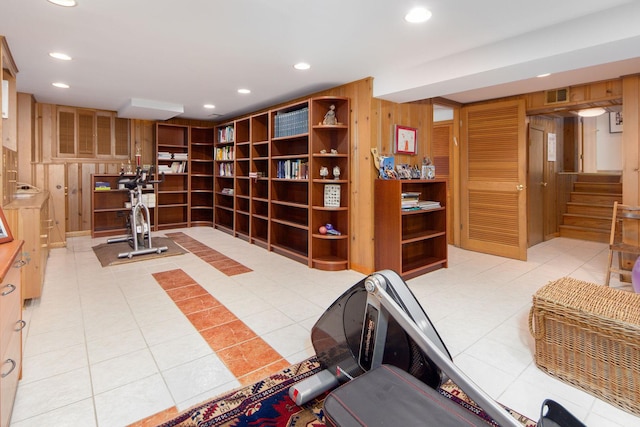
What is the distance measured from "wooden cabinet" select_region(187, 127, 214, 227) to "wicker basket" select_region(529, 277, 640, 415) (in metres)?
6.57

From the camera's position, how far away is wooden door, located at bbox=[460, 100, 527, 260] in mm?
4703

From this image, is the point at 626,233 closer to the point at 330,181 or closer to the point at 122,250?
the point at 330,181

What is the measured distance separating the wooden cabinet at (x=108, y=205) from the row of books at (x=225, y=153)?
148cm

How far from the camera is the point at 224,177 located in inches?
267

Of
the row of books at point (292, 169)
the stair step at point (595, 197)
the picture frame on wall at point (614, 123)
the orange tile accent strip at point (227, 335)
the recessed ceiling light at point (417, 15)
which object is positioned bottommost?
the orange tile accent strip at point (227, 335)

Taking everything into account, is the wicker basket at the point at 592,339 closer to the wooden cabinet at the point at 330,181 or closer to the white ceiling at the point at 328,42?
the white ceiling at the point at 328,42

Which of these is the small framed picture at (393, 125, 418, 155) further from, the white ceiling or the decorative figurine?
the decorative figurine

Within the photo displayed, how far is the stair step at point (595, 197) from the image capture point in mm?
6438

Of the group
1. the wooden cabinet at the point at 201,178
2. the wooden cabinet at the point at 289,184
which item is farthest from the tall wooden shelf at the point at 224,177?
the wooden cabinet at the point at 289,184

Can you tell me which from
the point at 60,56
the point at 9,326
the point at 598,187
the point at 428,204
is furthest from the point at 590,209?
the point at 60,56

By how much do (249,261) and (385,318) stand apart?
125 inches

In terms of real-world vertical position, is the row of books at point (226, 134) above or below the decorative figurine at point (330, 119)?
above

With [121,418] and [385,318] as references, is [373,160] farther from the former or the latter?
[121,418]

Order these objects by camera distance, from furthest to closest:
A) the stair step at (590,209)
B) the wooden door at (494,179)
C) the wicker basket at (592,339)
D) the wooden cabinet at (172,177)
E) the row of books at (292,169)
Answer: the wooden cabinet at (172,177), the stair step at (590,209), the wooden door at (494,179), the row of books at (292,169), the wicker basket at (592,339)
